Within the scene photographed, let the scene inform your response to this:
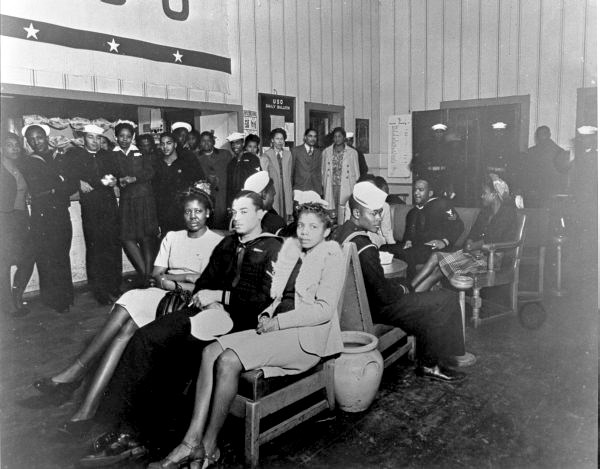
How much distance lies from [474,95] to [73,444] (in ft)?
26.9

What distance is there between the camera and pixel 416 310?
11.4ft

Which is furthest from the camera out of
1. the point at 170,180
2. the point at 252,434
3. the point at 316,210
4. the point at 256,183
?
the point at 170,180

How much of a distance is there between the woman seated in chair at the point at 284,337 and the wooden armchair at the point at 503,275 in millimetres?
2122

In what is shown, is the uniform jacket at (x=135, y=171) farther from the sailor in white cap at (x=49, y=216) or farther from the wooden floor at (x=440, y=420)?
the wooden floor at (x=440, y=420)

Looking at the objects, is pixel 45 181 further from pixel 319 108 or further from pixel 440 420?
pixel 319 108

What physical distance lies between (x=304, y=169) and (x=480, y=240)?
3048mm

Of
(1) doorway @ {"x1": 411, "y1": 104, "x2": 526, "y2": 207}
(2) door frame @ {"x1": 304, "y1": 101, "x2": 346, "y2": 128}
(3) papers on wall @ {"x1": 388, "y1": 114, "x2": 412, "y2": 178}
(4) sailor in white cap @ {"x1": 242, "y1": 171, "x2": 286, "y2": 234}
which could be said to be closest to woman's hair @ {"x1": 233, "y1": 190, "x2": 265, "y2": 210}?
(4) sailor in white cap @ {"x1": 242, "y1": 171, "x2": 286, "y2": 234}

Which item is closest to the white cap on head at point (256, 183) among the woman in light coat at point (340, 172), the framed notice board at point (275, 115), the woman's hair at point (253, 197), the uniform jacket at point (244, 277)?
the woman's hair at point (253, 197)

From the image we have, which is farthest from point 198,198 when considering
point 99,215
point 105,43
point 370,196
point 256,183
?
point 105,43

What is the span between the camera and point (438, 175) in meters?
9.36

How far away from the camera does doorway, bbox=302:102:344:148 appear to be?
8766mm

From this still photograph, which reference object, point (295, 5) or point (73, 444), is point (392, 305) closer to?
point (73, 444)

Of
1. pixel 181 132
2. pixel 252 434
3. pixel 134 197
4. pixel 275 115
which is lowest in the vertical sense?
pixel 252 434

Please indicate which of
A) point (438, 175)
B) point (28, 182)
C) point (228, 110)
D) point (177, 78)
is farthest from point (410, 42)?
point (28, 182)
